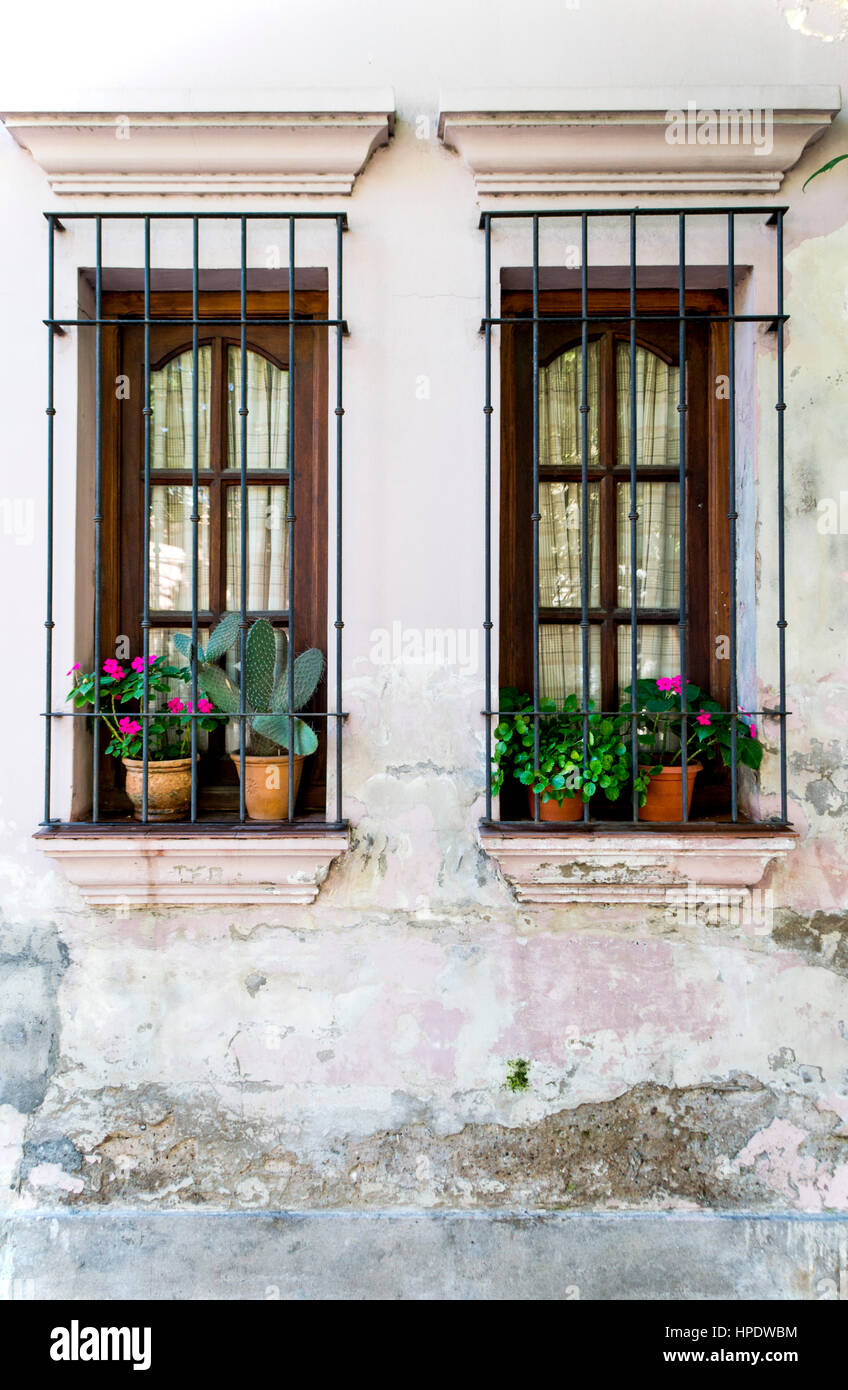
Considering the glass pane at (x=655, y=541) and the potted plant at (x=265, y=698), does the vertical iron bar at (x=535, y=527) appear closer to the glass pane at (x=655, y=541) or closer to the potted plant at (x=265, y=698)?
the glass pane at (x=655, y=541)

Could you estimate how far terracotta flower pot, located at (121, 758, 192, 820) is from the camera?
2.35 meters

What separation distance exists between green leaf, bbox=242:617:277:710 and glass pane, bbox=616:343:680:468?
131cm

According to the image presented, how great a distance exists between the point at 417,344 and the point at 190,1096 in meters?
2.40

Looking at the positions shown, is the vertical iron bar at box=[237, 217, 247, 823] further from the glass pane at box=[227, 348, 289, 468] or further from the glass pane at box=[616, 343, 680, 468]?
the glass pane at box=[616, 343, 680, 468]

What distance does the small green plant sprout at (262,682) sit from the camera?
230 cm

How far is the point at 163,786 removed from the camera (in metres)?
2.37

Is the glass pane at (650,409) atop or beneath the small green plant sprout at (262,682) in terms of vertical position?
A: atop

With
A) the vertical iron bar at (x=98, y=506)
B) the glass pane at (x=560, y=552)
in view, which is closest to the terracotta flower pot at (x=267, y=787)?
the vertical iron bar at (x=98, y=506)

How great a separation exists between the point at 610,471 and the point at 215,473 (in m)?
1.30

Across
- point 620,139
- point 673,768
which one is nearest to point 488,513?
point 673,768

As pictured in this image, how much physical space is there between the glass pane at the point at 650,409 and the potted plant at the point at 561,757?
2.97 ft
